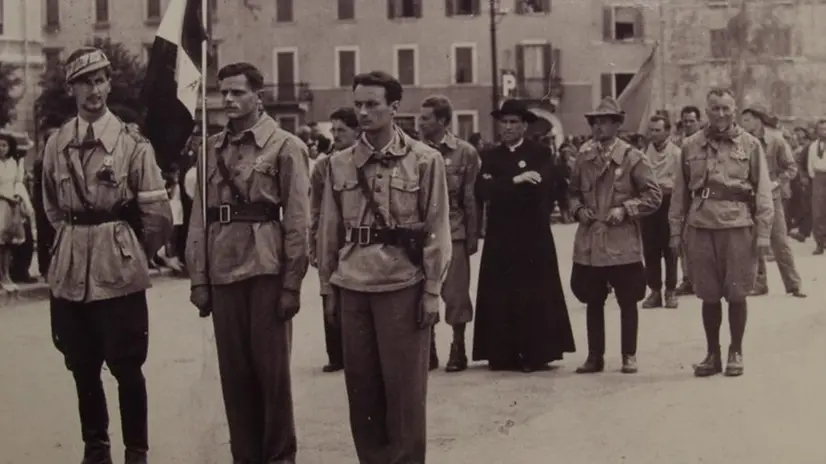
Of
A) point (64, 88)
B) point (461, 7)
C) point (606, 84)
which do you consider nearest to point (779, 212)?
point (64, 88)

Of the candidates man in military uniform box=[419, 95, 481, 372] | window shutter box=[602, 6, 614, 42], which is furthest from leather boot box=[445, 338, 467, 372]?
window shutter box=[602, 6, 614, 42]

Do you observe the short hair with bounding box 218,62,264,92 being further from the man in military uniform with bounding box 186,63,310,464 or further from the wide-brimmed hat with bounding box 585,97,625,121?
the wide-brimmed hat with bounding box 585,97,625,121

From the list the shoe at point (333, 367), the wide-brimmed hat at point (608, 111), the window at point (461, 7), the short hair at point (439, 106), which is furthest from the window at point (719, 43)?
the window at point (461, 7)

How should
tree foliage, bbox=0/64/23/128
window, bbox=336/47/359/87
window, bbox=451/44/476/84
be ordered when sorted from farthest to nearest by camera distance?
window, bbox=451/44/476/84 → window, bbox=336/47/359/87 → tree foliage, bbox=0/64/23/128

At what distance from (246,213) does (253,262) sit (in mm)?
225

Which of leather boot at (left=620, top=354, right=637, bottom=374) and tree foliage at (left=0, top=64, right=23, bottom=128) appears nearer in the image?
leather boot at (left=620, top=354, right=637, bottom=374)

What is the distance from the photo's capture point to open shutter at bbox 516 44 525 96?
35719 millimetres

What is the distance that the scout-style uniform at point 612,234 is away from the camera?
31.2ft

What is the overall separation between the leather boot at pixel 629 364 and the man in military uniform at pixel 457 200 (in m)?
1.06

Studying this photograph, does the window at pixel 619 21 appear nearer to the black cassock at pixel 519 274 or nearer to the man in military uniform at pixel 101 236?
the black cassock at pixel 519 274

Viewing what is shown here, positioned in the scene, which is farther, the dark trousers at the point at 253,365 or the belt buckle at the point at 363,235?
the dark trousers at the point at 253,365

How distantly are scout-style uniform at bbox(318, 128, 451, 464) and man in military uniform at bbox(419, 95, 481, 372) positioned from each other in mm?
3483

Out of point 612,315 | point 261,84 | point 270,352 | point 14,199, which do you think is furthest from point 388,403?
point 14,199

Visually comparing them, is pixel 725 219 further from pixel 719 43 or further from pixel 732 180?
pixel 719 43
